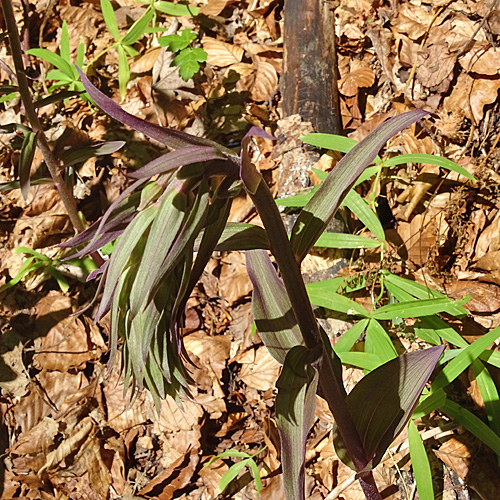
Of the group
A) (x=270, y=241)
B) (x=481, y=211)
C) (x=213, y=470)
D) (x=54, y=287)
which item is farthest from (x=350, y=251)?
(x=54, y=287)

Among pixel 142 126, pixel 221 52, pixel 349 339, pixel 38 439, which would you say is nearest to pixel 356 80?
pixel 221 52

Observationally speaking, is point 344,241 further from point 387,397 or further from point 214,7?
point 214,7

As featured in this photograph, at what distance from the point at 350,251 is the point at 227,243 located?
4.57 feet

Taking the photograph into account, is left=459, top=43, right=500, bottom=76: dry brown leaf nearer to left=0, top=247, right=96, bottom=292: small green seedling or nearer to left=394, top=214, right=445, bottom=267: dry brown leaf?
left=394, top=214, right=445, bottom=267: dry brown leaf

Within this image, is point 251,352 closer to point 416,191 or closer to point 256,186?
point 416,191

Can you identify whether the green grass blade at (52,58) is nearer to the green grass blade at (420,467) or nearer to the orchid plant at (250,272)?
the orchid plant at (250,272)

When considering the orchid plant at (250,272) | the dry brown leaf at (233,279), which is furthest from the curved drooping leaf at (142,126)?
the dry brown leaf at (233,279)

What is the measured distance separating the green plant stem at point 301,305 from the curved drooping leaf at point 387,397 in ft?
0.14

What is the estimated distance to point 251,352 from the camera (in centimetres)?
254

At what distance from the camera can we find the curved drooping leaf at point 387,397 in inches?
55.6

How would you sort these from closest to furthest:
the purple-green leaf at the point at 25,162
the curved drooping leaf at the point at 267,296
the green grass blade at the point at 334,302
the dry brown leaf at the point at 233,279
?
1. the curved drooping leaf at the point at 267,296
2. the green grass blade at the point at 334,302
3. the purple-green leaf at the point at 25,162
4. the dry brown leaf at the point at 233,279

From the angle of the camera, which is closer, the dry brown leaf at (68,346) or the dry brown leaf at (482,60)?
the dry brown leaf at (482,60)

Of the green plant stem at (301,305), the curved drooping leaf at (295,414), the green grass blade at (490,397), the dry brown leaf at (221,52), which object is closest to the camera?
the green plant stem at (301,305)

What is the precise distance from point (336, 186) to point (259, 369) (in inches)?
57.4
